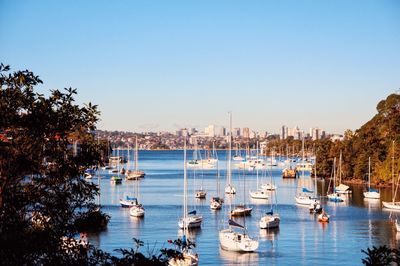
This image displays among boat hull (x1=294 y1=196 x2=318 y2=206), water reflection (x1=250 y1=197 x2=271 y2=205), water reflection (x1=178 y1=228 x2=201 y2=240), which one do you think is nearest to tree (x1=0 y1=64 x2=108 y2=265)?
water reflection (x1=178 y1=228 x2=201 y2=240)

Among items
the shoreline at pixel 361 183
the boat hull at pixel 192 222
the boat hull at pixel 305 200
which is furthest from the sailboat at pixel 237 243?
the shoreline at pixel 361 183

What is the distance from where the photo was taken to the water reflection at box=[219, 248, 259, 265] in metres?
36.6

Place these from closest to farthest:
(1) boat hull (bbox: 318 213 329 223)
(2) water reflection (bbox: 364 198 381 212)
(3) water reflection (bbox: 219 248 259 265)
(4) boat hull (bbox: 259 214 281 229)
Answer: (3) water reflection (bbox: 219 248 259 265), (4) boat hull (bbox: 259 214 281 229), (1) boat hull (bbox: 318 213 329 223), (2) water reflection (bbox: 364 198 381 212)

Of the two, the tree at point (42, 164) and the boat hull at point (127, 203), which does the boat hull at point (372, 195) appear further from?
the tree at point (42, 164)

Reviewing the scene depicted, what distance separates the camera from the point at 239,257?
38125mm

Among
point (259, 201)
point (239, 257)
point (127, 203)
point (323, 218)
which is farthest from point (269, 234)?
point (259, 201)

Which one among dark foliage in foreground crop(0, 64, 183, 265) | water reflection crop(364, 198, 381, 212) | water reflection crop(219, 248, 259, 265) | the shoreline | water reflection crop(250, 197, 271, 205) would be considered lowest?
water reflection crop(219, 248, 259, 265)

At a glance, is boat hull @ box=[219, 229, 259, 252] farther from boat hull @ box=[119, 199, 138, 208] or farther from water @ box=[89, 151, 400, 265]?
boat hull @ box=[119, 199, 138, 208]

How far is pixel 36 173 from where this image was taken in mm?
12219

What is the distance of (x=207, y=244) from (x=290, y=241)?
5561mm

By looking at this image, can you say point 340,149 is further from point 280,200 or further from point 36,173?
point 36,173

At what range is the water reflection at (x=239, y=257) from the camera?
3656 centimetres

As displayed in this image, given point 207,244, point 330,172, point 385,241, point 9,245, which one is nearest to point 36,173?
point 9,245

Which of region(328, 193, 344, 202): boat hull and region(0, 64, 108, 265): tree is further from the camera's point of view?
region(328, 193, 344, 202): boat hull
